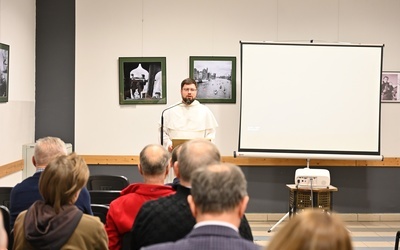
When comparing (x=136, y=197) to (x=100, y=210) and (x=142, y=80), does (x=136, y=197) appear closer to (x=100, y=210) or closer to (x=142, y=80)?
(x=100, y=210)

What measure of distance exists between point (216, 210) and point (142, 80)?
5.68 m

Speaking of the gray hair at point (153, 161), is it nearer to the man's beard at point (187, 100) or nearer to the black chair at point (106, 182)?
the black chair at point (106, 182)

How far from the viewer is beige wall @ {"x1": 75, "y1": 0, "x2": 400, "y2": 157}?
24.1ft

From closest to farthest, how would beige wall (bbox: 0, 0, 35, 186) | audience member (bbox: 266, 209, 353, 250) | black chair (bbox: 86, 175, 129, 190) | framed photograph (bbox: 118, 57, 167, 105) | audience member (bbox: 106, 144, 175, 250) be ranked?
1. audience member (bbox: 266, 209, 353, 250)
2. audience member (bbox: 106, 144, 175, 250)
3. black chair (bbox: 86, 175, 129, 190)
4. beige wall (bbox: 0, 0, 35, 186)
5. framed photograph (bbox: 118, 57, 167, 105)

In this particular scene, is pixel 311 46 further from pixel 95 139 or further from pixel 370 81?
pixel 95 139

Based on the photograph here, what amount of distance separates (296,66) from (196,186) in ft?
17.6

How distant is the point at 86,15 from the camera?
7.33 metres

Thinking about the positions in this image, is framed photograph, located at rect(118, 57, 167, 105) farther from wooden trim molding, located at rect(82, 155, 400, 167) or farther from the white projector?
the white projector

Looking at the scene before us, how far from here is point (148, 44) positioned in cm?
734

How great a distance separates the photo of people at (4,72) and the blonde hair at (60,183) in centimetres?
356

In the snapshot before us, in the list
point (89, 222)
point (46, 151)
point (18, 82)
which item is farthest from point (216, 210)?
point (18, 82)

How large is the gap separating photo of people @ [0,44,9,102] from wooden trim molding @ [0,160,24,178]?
728 millimetres

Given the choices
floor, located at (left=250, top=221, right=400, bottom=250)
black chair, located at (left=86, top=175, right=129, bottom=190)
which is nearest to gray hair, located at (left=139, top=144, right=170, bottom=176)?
black chair, located at (left=86, top=175, right=129, bottom=190)

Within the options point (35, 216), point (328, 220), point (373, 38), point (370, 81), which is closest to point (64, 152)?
point (35, 216)
